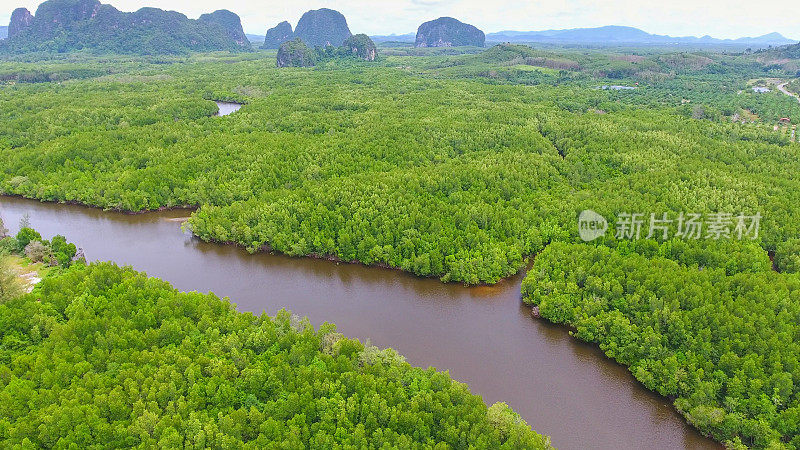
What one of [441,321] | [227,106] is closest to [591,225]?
[441,321]

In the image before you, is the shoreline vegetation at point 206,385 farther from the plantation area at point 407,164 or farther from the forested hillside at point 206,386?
the plantation area at point 407,164

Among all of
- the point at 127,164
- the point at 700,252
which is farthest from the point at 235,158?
the point at 700,252

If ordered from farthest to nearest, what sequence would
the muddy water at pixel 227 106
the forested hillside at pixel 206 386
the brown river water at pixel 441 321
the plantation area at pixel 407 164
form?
the muddy water at pixel 227 106 < the plantation area at pixel 407 164 < the brown river water at pixel 441 321 < the forested hillside at pixel 206 386

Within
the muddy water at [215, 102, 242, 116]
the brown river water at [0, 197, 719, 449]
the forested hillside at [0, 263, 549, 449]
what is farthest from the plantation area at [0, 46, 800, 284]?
the forested hillside at [0, 263, 549, 449]

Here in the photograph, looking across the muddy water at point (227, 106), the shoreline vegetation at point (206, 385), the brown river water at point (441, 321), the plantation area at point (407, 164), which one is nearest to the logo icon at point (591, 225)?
the plantation area at point (407, 164)

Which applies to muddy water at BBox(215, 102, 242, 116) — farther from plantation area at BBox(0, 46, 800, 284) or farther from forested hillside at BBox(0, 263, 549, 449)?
forested hillside at BBox(0, 263, 549, 449)

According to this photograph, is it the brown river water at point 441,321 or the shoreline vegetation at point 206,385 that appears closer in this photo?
the shoreline vegetation at point 206,385

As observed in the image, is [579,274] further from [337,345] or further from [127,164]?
[127,164]
